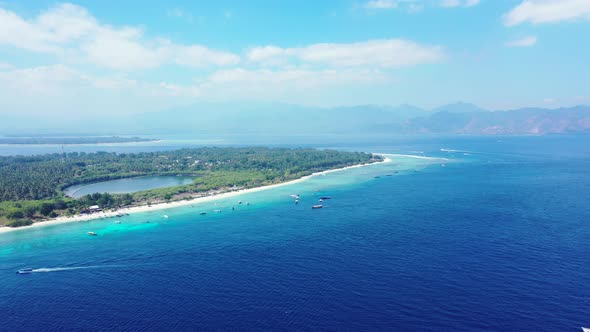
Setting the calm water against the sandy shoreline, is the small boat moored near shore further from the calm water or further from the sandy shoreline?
the calm water

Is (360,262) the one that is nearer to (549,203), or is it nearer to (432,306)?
(432,306)

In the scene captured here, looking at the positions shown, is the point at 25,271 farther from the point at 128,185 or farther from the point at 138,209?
the point at 128,185

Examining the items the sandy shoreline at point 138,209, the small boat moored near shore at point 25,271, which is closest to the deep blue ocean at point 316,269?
the small boat moored near shore at point 25,271

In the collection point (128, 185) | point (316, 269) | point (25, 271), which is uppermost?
point (128, 185)

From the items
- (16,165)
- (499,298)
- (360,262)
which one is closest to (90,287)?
(360,262)

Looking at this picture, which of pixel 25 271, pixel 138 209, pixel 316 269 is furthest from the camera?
pixel 138 209

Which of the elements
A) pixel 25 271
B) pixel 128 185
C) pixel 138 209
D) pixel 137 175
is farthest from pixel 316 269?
pixel 137 175

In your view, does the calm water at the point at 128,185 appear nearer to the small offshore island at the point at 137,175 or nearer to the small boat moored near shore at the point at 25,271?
the small offshore island at the point at 137,175
